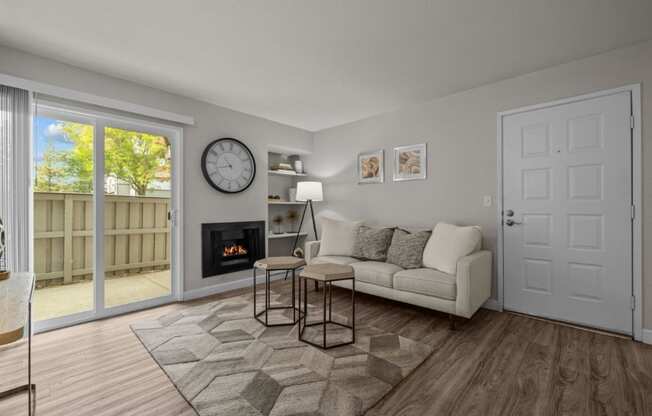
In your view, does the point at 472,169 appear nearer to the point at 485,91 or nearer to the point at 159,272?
the point at 485,91

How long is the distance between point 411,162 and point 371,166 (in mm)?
609

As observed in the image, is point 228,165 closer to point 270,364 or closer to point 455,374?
point 270,364

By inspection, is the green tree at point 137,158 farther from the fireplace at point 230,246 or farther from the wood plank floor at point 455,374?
the wood plank floor at point 455,374

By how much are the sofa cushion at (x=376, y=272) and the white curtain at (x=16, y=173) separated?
294 centimetres

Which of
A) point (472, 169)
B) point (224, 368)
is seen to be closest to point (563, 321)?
point (472, 169)

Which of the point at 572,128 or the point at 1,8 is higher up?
the point at 1,8

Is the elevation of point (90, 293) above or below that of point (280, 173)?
below

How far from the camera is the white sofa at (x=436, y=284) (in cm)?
251

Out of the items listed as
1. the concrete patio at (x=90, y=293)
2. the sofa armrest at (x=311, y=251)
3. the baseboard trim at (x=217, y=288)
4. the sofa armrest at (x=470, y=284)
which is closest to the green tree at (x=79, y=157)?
the concrete patio at (x=90, y=293)

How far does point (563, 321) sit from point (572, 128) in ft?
5.83

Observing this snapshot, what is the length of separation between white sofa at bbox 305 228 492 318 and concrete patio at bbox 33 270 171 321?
2.26m

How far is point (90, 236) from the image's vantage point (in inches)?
111

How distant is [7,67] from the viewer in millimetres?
2355

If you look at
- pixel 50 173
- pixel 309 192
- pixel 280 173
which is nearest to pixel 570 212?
pixel 309 192
